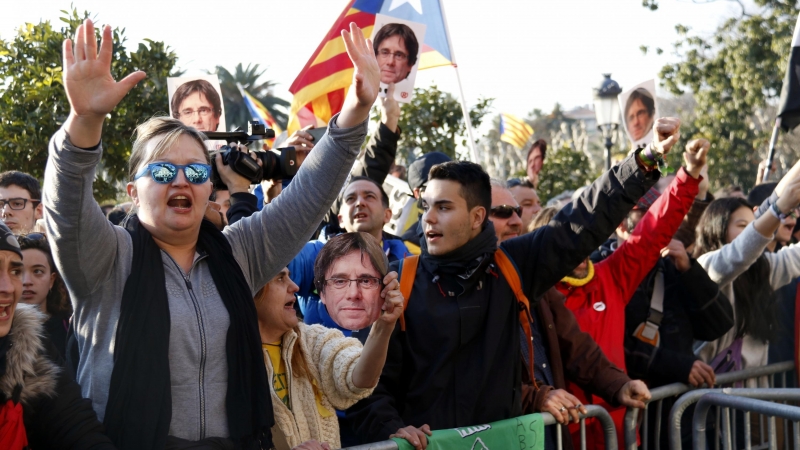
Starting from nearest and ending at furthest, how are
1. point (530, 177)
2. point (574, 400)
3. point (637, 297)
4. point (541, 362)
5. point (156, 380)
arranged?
point (156, 380) < point (574, 400) < point (541, 362) < point (637, 297) < point (530, 177)

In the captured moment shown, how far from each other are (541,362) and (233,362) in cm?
187

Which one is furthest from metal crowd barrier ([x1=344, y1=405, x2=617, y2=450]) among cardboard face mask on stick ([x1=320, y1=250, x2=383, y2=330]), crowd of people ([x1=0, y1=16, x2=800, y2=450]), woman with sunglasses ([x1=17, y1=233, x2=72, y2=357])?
woman with sunglasses ([x1=17, y1=233, x2=72, y2=357])

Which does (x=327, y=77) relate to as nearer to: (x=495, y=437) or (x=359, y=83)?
(x=495, y=437)

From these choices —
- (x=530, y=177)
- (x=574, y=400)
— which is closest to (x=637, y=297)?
(x=574, y=400)

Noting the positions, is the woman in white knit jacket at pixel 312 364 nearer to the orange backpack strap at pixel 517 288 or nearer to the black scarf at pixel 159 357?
the black scarf at pixel 159 357

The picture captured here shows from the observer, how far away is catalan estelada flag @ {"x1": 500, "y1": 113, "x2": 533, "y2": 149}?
16406 mm

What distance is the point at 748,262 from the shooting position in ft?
16.6

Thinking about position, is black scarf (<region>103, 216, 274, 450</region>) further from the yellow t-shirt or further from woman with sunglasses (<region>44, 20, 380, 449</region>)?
the yellow t-shirt

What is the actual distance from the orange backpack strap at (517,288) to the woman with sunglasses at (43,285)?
190cm

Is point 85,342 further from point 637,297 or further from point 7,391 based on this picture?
point 637,297

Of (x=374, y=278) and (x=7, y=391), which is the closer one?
(x=7, y=391)

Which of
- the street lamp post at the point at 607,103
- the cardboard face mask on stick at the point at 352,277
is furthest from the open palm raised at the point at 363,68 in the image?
the street lamp post at the point at 607,103

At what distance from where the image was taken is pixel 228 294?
8.79 ft

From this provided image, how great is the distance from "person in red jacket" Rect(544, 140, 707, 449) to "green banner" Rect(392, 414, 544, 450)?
32.9 inches
